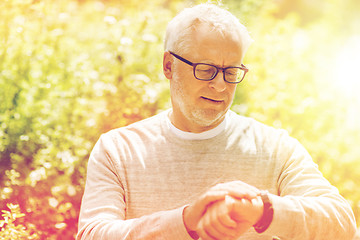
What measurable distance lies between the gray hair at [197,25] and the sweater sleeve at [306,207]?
29.1 inches

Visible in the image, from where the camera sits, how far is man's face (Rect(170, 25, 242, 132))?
2.09m

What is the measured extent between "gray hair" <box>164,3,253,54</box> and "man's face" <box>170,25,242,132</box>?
36mm

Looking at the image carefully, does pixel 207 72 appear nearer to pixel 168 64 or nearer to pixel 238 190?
pixel 168 64

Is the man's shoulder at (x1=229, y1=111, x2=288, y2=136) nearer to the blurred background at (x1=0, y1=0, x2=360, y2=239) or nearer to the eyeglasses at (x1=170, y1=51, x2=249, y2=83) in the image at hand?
the eyeglasses at (x1=170, y1=51, x2=249, y2=83)

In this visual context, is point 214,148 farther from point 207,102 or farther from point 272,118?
point 272,118

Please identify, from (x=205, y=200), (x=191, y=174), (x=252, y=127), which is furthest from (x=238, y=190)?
(x=252, y=127)

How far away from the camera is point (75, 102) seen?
3.45m

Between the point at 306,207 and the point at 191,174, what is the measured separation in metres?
0.66

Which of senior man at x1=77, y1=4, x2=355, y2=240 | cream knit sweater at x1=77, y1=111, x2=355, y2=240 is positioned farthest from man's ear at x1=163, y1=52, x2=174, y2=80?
cream knit sweater at x1=77, y1=111, x2=355, y2=240

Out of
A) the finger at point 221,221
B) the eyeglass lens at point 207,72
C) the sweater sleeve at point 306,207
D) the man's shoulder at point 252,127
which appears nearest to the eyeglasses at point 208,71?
the eyeglass lens at point 207,72

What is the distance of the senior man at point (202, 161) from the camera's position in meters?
1.87

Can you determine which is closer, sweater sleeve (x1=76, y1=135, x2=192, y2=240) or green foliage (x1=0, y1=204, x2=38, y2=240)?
sweater sleeve (x1=76, y1=135, x2=192, y2=240)

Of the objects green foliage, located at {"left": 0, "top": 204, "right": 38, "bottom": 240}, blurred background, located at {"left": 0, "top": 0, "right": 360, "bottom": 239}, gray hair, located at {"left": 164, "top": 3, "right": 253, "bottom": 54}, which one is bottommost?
green foliage, located at {"left": 0, "top": 204, "right": 38, "bottom": 240}

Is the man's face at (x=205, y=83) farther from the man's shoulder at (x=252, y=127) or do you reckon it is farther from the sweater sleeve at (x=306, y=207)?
the sweater sleeve at (x=306, y=207)
